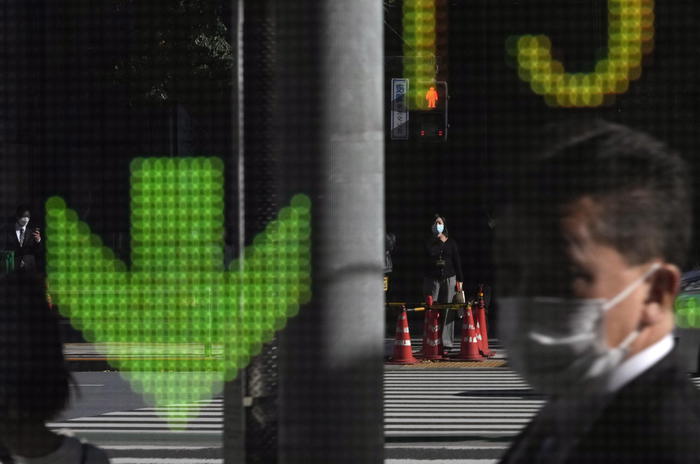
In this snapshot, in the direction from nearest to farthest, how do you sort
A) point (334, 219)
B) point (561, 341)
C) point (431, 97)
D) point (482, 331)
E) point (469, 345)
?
point (561, 341), point (334, 219), point (431, 97), point (469, 345), point (482, 331)

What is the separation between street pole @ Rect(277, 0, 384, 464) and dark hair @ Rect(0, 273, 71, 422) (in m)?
0.57

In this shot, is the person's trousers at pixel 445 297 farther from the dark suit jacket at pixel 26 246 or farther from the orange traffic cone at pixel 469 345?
the dark suit jacket at pixel 26 246

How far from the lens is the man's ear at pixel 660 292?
155cm

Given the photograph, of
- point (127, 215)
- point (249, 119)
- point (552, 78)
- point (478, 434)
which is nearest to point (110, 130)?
point (127, 215)

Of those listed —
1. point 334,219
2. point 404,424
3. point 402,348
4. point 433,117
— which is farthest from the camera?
point 402,348

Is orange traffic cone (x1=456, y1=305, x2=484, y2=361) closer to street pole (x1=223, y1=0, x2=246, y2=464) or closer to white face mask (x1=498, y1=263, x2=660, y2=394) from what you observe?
street pole (x1=223, y1=0, x2=246, y2=464)

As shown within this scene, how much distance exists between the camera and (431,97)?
1292 cm

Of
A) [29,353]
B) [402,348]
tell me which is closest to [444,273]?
[402,348]

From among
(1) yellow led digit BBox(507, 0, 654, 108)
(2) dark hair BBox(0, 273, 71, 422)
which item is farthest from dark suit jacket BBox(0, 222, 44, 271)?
(2) dark hair BBox(0, 273, 71, 422)

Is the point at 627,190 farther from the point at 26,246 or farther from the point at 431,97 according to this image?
the point at 26,246

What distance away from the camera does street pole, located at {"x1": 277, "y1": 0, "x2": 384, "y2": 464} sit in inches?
113

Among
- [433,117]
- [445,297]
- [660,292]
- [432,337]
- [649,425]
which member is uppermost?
[433,117]

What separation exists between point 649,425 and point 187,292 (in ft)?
34.1

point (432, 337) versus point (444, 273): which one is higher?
point (444, 273)
